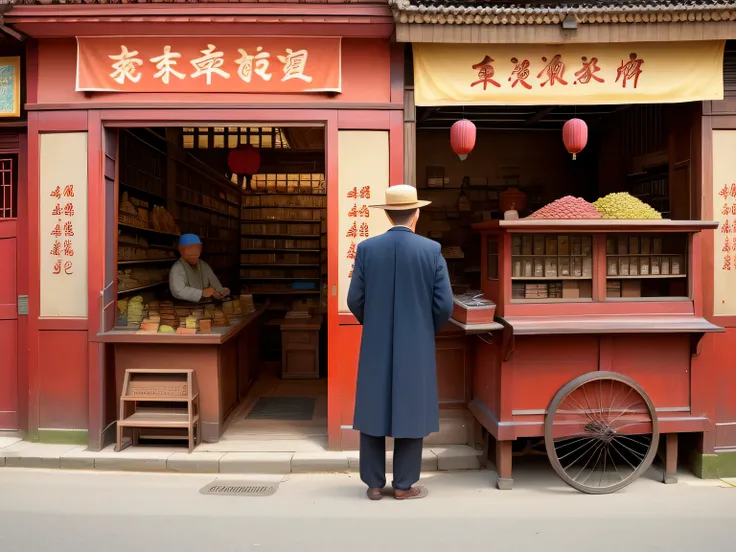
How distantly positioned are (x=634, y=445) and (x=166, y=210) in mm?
6779

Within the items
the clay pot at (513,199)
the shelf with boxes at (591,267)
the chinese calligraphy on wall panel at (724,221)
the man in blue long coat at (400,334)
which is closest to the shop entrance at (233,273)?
the man in blue long coat at (400,334)

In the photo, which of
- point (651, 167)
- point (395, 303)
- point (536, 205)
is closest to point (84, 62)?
point (395, 303)

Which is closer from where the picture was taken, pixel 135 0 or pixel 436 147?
pixel 135 0

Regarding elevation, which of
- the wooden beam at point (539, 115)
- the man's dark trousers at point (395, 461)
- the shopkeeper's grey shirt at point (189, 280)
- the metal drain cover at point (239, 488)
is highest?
the wooden beam at point (539, 115)

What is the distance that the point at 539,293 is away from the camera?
4.78m

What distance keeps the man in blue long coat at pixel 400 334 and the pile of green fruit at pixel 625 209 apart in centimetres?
164

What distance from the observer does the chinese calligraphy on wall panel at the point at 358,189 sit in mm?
5375

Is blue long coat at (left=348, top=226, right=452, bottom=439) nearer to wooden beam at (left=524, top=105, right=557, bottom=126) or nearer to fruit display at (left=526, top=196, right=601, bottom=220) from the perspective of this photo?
fruit display at (left=526, top=196, right=601, bottom=220)

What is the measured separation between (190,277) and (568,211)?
471 centimetres

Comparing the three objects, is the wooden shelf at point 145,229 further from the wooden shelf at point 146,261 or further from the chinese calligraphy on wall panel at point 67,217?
the chinese calligraphy on wall panel at point 67,217

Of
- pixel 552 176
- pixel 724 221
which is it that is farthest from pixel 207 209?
pixel 724 221

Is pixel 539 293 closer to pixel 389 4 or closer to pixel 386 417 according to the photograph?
pixel 386 417

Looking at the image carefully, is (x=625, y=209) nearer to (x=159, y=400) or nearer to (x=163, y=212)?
(x=159, y=400)

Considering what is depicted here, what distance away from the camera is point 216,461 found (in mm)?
5059
